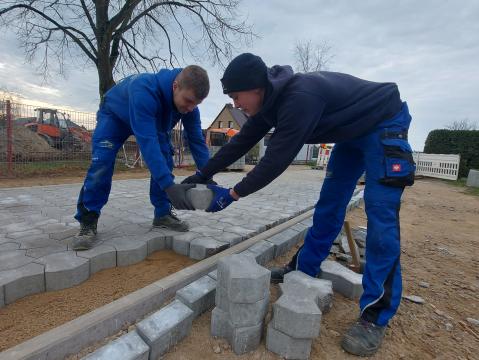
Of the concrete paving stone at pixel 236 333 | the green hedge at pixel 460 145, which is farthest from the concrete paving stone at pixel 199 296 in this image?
the green hedge at pixel 460 145

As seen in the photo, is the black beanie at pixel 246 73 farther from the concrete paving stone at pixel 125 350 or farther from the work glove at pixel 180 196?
the concrete paving stone at pixel 125 350

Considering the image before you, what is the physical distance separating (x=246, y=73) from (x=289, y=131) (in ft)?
1.34

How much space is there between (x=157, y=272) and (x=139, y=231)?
72cm

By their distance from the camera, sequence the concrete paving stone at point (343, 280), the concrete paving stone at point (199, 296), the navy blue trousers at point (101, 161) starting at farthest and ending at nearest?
the navy blue trousers at point (101, 161) → the concrete paving stone at point (343, 280) → the concrete paving stone at point (199, 296)

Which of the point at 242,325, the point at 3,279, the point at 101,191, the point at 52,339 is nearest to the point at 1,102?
the point at 101,191

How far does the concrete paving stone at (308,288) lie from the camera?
166 cm

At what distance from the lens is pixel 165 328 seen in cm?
152

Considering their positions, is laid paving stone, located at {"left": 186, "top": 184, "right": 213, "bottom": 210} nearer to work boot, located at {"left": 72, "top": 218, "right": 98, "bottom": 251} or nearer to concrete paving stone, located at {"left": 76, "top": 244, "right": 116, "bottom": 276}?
concrete paving stone, located at {"left": 76, "top": 244, "right": 116, "bottom": 276}

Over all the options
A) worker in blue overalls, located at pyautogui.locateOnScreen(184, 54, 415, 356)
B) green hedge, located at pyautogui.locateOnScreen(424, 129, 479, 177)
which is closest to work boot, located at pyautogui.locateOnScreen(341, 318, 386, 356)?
worker in blue overalls, located at pyautogui.locateOnScreen(184, 54, 415, 356)

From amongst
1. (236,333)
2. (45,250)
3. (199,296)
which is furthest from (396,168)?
(45,250)

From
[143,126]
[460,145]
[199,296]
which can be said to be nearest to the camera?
[199,296]

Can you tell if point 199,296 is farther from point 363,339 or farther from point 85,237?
point 85,237

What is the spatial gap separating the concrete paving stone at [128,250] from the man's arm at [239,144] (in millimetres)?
896

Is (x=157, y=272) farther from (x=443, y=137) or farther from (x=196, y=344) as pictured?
(x=443, y=137)
